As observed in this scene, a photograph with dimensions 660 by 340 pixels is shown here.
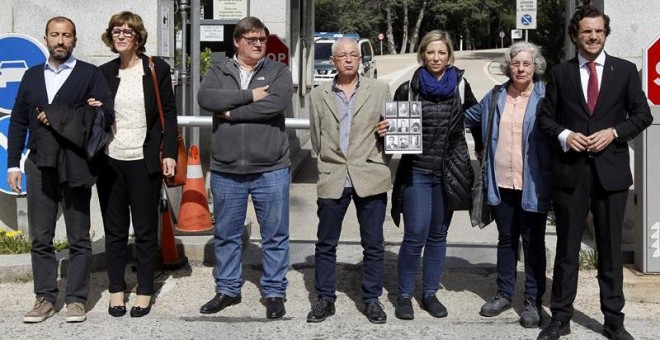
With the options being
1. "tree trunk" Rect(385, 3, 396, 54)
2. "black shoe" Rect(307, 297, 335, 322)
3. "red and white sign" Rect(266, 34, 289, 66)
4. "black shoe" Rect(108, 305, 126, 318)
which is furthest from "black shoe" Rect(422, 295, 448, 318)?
"tree trunk" Rect(385, 3, 396, 54)

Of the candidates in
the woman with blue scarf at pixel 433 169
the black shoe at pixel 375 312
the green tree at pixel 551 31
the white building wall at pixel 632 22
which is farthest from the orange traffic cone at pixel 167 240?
the green tree at pixel 551 31

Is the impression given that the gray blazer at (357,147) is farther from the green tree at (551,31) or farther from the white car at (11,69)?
the green tree at (551,31)

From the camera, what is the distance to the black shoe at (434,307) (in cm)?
574

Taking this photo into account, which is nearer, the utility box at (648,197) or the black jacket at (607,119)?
the black jacket at (607,119)

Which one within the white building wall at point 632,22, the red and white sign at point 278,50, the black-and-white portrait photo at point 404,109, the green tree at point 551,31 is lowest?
the black-and-white portrait photo at point 404,109

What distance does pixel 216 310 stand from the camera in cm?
589

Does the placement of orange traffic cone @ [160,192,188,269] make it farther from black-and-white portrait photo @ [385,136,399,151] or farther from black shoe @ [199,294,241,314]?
black-and-white portrait photo @ [385,136,399,151]

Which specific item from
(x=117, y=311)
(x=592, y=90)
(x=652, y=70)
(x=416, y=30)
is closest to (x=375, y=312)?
(x=117, y=311)

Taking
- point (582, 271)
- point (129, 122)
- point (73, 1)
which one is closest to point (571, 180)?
point (582, 271)

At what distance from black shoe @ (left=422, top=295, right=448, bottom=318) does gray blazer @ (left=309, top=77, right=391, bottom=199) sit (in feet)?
2.76

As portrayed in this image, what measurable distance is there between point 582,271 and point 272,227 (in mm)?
2499

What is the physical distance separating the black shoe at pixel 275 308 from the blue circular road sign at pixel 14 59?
310 centimetres

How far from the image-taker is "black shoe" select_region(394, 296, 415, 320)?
18.7 feet

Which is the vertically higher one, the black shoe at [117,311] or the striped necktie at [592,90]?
the striped necktie at [592,90]
